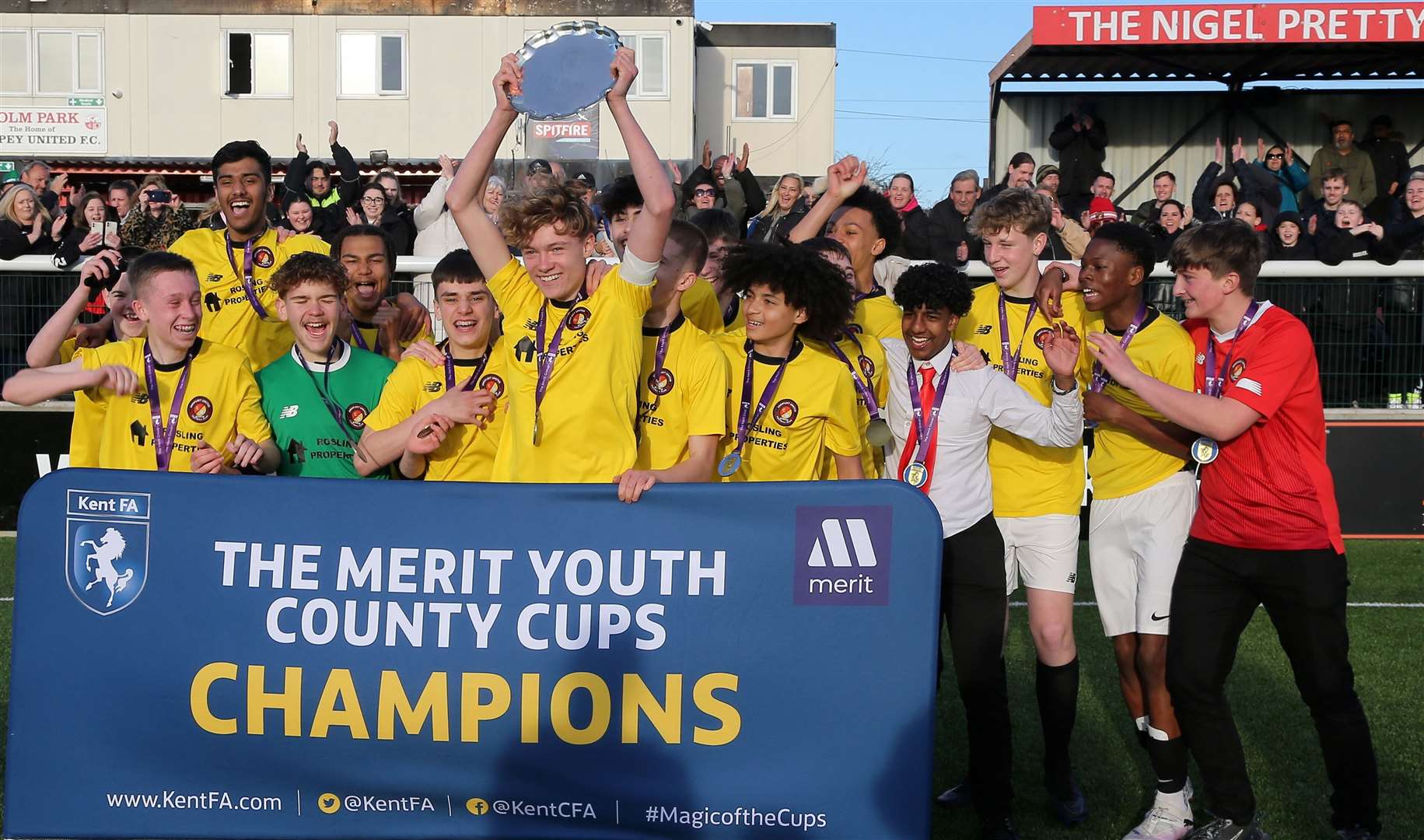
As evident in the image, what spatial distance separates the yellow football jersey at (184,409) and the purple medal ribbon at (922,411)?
2399mm

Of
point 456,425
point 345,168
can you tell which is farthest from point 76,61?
point 456,425

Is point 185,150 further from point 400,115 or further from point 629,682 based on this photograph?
point 629,682

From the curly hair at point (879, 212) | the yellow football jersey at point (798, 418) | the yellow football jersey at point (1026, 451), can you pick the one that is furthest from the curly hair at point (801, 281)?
the curly hair at point (879, 212)

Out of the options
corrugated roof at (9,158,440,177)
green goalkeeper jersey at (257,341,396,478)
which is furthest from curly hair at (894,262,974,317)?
corrugated roof at (9,158,440,177)

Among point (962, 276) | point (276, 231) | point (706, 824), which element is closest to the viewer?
point (706, 824)

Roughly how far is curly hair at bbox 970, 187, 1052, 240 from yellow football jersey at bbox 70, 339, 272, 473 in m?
2.86

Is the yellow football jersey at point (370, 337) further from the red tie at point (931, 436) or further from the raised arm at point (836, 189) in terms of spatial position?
the red tie at point (931, 436)

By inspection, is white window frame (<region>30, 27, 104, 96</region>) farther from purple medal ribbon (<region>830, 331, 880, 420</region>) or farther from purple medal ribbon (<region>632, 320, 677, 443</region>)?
purple medal ribbon (<region>830, 331, 880, 420</region>)

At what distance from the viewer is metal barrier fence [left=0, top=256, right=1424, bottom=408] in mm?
11125

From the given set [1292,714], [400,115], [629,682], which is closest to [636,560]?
[629,682]

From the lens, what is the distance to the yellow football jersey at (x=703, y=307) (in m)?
5.80

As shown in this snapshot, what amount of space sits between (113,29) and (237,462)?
1146 inches

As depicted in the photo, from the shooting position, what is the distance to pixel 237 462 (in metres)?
5.06

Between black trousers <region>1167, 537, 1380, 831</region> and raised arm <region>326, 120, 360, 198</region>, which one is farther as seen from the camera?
raised arm <region>326, 120, 360, 198</region>
